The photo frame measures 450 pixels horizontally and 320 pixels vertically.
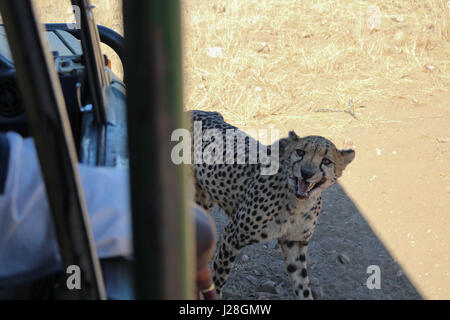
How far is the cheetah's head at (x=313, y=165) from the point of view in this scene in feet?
8.34

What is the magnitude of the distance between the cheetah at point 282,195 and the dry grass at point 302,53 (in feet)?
5.64

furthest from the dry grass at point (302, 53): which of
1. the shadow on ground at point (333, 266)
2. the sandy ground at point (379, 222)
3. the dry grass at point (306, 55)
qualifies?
the shadow on ground at point (333, 266)

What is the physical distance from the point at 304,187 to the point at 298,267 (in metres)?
0.45

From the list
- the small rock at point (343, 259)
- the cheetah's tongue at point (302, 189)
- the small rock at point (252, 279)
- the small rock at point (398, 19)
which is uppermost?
the small rock at point (398, 19)

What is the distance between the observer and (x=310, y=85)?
5.43 metres

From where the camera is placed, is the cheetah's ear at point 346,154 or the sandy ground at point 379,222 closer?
the cheetah's ear at point 346,154

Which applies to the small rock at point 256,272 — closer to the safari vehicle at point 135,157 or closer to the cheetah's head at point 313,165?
the cheetah's head at point 313,165

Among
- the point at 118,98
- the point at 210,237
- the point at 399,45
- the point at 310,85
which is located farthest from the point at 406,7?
the point at 210,237

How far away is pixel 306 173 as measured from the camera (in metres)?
2.52

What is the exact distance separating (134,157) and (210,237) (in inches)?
21.9

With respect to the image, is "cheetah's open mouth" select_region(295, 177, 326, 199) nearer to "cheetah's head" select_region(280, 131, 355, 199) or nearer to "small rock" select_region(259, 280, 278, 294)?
"cheetah's head" select_region(280, 131, 355, 199)

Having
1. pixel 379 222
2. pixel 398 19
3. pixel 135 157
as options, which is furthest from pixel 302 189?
pixel 398 19

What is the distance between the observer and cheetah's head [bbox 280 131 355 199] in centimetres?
254

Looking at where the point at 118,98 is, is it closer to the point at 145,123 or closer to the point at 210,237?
the point at 210,237
